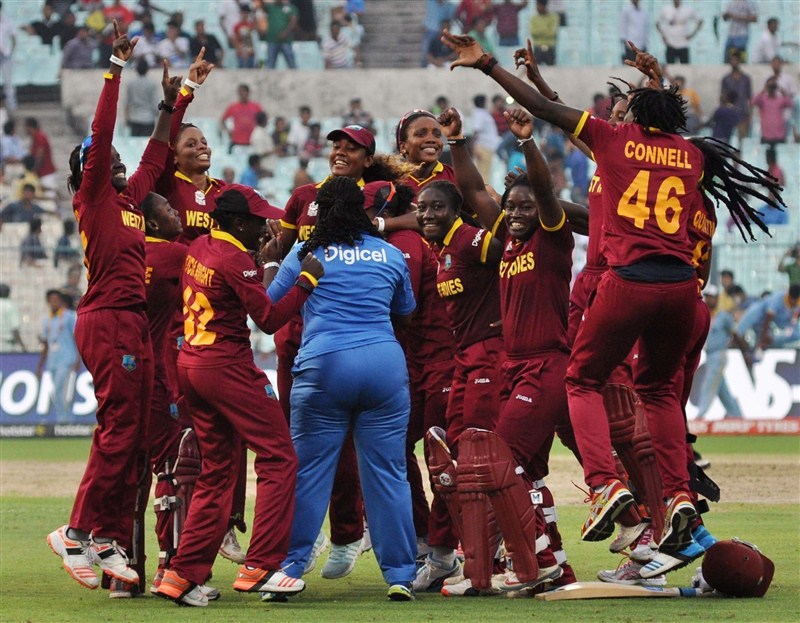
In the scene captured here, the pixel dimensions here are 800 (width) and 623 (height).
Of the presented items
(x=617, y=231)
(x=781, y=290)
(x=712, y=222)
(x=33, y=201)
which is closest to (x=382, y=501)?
(x=617, y=231)

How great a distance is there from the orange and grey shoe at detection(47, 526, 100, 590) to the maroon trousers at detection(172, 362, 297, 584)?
490mm

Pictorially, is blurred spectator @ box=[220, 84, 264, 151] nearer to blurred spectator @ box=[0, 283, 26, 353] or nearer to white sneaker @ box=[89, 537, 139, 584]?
blurred spectator @ box=[0, 283, 26, 353]

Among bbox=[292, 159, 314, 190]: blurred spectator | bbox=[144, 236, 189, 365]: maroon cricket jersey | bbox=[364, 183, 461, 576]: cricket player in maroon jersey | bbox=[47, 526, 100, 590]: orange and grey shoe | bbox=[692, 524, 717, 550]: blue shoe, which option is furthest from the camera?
bbox=[292, 159, 314, 190]: blurred spectator

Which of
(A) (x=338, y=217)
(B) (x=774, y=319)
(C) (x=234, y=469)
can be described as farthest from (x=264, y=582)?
(B) (x=774, y=319)

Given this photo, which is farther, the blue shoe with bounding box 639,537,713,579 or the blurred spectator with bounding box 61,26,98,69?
the blurred spectator with bounding box 61,26,98,69

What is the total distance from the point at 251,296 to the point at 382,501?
4.43 ft

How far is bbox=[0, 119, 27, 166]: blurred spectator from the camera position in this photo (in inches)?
990

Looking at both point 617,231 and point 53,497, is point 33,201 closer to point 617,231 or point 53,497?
point 53,497

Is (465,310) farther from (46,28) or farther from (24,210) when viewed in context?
(46,28)

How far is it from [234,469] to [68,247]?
15.1m

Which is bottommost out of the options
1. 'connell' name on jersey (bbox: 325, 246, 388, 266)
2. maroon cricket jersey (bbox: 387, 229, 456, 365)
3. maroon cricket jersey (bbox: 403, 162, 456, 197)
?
maroon cricket jersey (bbox: 387, 229, 456, 365)

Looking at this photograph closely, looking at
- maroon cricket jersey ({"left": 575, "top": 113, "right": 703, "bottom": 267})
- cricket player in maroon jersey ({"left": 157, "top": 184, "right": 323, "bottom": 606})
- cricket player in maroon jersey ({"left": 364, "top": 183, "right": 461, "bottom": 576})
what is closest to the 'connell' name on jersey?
cricket player in maroon jersey ({"left": 157, "top": 184, "right": 323, "bottom": 606})

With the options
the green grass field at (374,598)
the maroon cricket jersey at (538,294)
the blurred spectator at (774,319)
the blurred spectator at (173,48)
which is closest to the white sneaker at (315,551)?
the green grass field at (374,598)

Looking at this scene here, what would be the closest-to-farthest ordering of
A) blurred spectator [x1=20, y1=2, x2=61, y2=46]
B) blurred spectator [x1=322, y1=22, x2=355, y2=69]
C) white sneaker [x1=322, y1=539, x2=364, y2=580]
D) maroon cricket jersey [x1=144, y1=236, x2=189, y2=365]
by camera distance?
white sneaker [x1=322, y1=539, x2=364, y2=580] < maroon cricket jersey [x1=144, y1=236, x2=189, y2=365] < blurred spectator [x1=322, y1=22, x2=355, y2=69] < blurred spectator [x1=20, y1=2, x2=61, y2=46]
